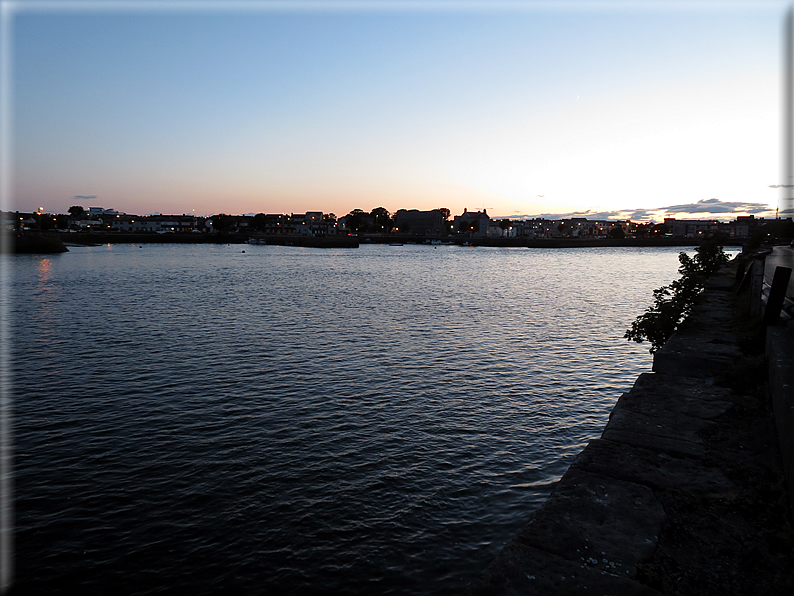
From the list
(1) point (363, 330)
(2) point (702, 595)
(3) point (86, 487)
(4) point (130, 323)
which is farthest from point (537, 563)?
(4) point (130, 323)

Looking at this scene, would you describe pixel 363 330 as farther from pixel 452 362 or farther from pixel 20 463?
pixel 20 463

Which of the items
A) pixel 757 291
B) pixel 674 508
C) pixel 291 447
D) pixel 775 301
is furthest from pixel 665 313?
pixel 291 447

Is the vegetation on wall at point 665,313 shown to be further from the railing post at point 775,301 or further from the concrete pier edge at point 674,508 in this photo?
the concrete pier edge at point 674,508

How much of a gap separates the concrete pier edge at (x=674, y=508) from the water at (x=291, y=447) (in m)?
2.56

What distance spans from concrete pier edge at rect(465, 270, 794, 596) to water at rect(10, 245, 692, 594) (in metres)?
2.56

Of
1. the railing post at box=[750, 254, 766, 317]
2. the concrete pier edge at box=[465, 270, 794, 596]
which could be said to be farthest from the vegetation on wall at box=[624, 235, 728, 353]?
the concrete pier edge at box=[465, 270, 794, 596]

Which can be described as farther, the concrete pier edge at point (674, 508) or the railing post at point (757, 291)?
the railing post at point (757, 291)

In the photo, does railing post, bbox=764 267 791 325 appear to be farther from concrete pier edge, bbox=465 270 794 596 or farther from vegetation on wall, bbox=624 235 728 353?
vegetation on wall, bbox=624 235 728 353

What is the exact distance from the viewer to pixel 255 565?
7.09 metres

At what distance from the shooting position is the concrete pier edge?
3990 millimetres

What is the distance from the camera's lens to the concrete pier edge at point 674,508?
399 cm

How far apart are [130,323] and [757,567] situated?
94.0 ft

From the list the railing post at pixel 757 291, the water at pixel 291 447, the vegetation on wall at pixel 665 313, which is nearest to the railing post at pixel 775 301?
the railing post at pixel 757 291

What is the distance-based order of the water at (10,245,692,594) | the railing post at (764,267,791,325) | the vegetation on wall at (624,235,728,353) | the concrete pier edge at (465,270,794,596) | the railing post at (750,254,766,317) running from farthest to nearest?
the vegetation on wall at (624,235,728,353)
the railing post at (750,254,766,317)
the railing post at (764,267,791,325)
the water at (10,245,692,594)
the concrete pier edge at (465,270,794,596)
